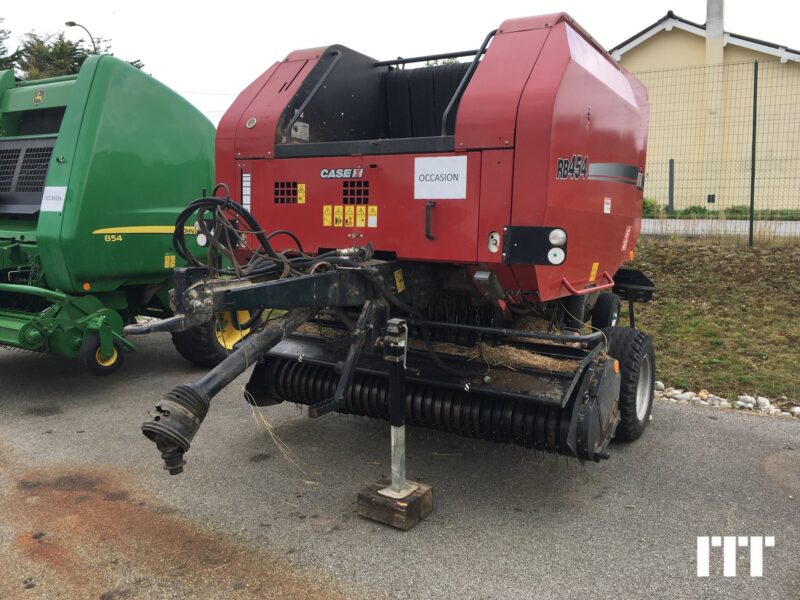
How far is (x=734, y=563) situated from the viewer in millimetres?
2865

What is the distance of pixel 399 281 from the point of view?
138 inches

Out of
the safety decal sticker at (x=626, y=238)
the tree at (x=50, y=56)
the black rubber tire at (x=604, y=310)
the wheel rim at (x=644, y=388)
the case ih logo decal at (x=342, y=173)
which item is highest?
the tree at (x=50, y=56)

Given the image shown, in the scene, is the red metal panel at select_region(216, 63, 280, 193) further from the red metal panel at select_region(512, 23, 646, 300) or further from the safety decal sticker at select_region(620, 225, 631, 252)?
the safety decal sticker at select_region(620, 225, 631, 252)

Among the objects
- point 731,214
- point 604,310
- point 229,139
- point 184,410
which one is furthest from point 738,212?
point 184,410

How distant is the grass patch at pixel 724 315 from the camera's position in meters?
5.62

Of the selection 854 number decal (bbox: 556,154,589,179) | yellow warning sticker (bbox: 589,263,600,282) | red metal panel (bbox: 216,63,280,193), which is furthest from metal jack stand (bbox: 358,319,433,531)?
red metal panel (bbox: 216,63,280,193)

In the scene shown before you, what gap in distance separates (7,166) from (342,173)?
364 centimetres

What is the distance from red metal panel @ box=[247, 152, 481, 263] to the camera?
10.8 feet

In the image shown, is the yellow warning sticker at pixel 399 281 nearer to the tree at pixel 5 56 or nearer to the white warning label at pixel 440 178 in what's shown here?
the white warning label at pixel 440 178

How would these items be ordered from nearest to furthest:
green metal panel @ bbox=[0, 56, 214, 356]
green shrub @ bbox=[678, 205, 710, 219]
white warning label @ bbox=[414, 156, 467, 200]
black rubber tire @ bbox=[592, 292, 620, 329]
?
white warning label @ bbox=[414, 156, 467, 200] < green metal panel @ bbox=[0, 56, 214, 356] < black rubber tire @ bbox=[592, 292, 620, 329] < green shrub @ bbox=[678, 205, 710, 219]

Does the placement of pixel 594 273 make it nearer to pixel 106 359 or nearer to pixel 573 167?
pixel 573 167

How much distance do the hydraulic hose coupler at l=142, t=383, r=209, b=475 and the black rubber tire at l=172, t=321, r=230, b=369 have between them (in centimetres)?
332

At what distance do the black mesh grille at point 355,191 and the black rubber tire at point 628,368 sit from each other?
1.75m

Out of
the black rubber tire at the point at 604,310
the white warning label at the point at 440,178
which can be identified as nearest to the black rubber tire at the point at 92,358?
the white warning label at the point at 440,178
